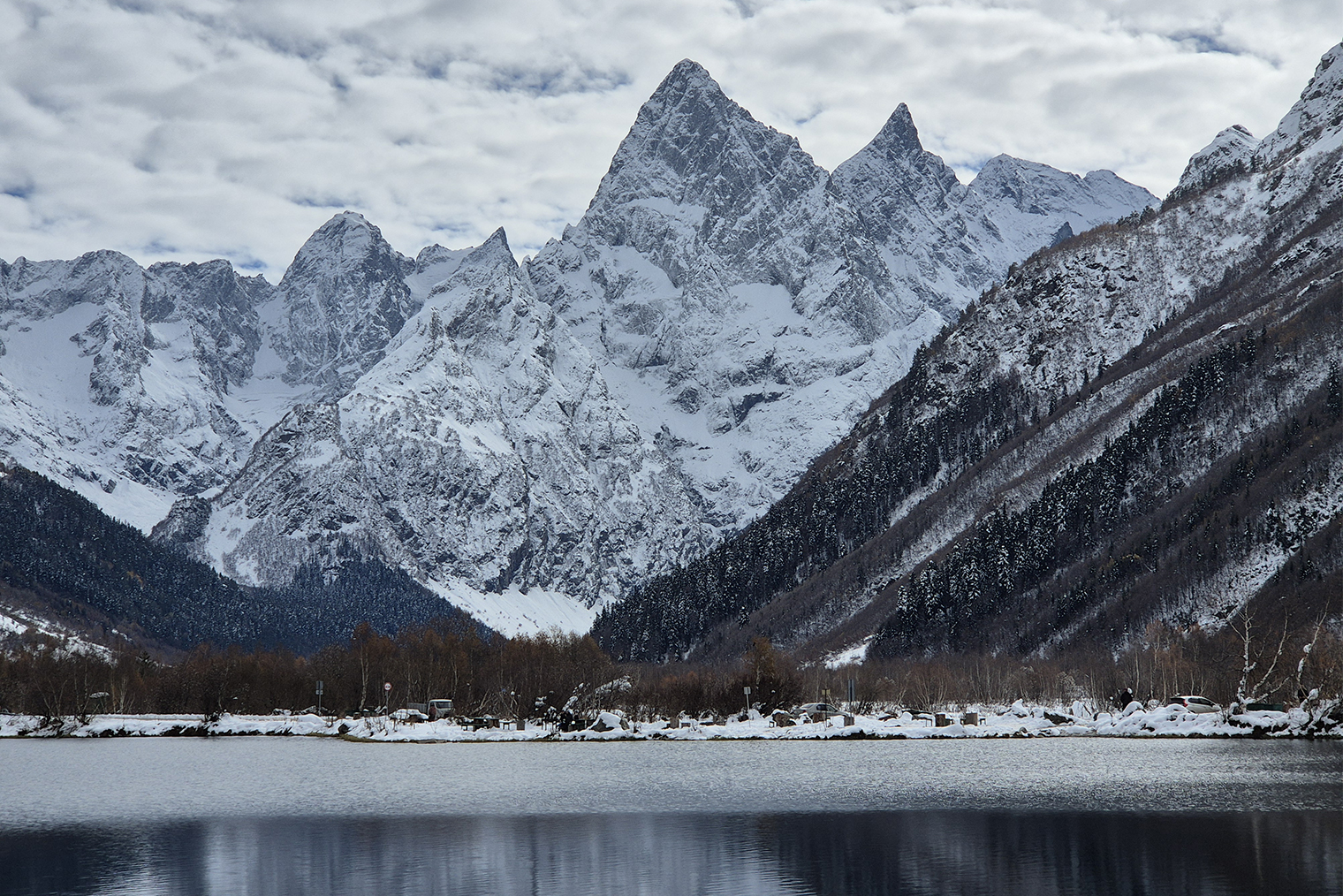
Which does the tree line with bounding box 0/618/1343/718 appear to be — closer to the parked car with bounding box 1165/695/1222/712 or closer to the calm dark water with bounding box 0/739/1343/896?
the parked car with bounding box 1165/695/1222/712

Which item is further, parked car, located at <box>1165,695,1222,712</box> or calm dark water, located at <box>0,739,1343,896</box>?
parked car, located at <box>1165,695,1222,712</box>

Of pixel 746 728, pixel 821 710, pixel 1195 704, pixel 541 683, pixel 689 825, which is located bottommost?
pixel 746 728

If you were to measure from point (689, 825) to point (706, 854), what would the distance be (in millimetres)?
8412

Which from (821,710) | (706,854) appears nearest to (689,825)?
(706,854)

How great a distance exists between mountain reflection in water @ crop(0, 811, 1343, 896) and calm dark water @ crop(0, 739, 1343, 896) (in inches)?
6.3

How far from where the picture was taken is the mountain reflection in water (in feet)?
128

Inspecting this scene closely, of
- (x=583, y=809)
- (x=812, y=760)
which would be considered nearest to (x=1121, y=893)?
(x=583, y=809)

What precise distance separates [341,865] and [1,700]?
14718 cm

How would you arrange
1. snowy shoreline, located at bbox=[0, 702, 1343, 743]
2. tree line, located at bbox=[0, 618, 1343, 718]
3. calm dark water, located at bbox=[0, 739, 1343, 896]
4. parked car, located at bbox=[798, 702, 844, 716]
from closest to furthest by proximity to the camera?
calm dark water, located at bbox=[0, 739, 1343, 896], snowy shoreline, located at bbox=[0, 702, 1343, 743], parked car, located at bbox=[798, 702, 844, 716], tree line, located at bbox=[0, 618, 1343, 718]

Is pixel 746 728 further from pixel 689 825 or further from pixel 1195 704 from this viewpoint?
pixel 689 825

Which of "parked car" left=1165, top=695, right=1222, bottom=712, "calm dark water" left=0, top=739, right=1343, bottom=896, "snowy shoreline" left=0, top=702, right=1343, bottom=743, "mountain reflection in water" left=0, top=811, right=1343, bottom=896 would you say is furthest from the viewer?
"parked car" left=1165, top=695, right=1222, bottom=712

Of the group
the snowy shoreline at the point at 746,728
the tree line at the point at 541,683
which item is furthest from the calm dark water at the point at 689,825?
the tree line at the point at 541,683

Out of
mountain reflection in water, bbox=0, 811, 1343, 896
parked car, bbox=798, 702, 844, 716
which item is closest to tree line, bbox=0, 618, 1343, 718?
parked car, bbox=798, 702, 844, 716

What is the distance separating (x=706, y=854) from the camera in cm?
4541
